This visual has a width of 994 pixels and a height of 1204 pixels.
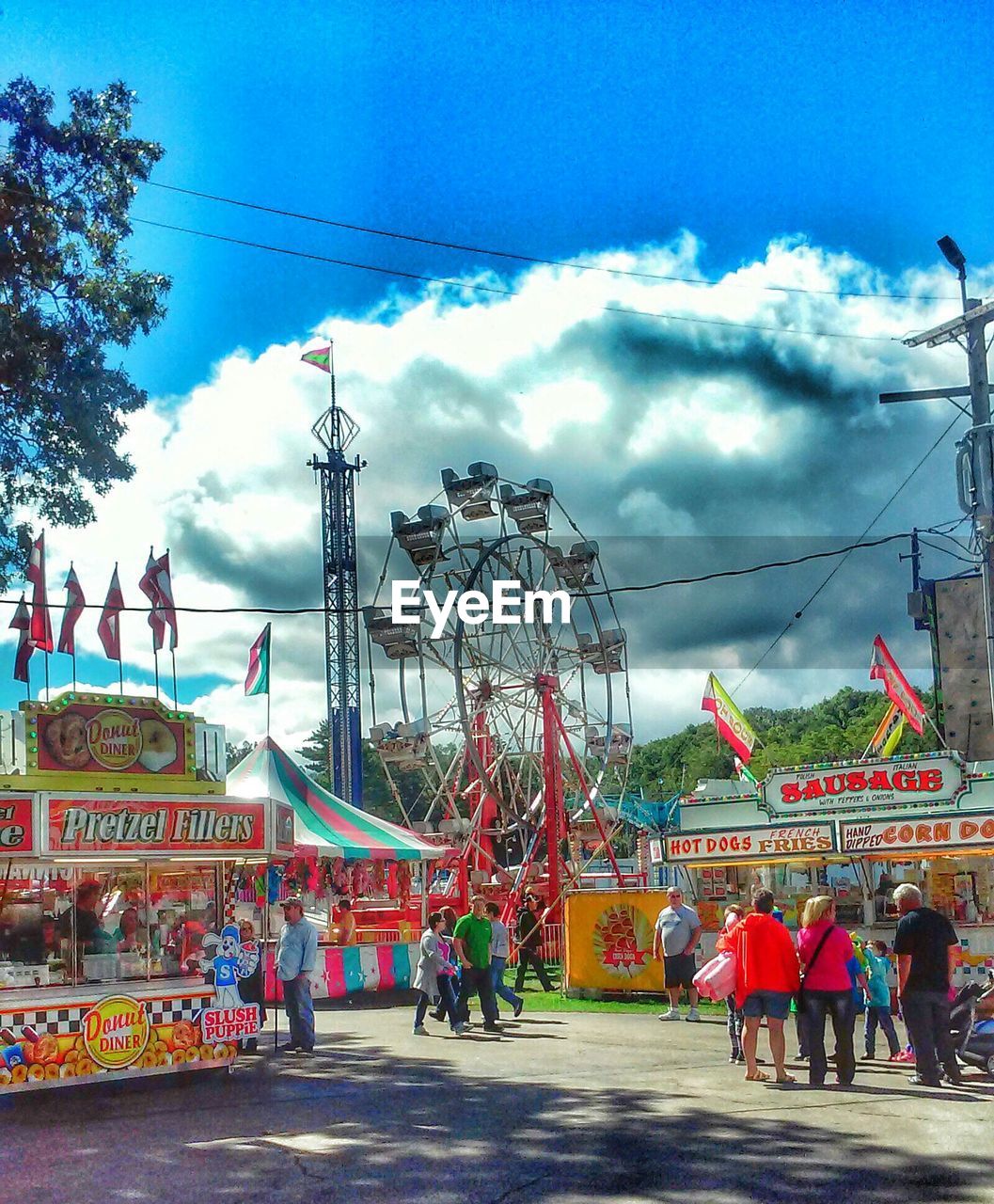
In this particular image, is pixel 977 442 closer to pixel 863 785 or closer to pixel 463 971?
pixel 863 785

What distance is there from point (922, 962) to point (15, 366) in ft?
38.1

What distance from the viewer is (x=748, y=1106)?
9.76 meters

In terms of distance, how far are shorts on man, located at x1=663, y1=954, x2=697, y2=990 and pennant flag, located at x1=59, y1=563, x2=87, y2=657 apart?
7.95m

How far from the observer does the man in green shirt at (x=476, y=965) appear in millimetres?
15586

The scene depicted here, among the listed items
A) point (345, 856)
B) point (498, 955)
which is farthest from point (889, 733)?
point (498, 955)

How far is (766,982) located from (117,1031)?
5.64m

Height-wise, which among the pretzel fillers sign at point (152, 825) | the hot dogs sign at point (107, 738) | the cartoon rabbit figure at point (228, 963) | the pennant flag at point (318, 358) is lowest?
the cartoon rabbit figure at point (228, 963)

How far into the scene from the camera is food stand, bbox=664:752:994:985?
1830 cm

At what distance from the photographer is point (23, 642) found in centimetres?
1546

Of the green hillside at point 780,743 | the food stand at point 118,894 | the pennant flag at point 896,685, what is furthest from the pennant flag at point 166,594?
the green hillside at point 780,743

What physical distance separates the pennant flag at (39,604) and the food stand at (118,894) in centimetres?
249

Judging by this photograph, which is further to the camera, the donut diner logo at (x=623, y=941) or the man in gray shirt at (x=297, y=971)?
the donut diner logo at (x=623, y=941)

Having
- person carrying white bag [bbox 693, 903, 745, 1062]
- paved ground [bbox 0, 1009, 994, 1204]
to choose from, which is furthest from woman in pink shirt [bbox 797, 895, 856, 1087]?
person carrying white bag [bbox 693, 903, 745, 1062]

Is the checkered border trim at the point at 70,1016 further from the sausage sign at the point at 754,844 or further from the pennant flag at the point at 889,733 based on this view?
the pennant flag at the point at 889,733
